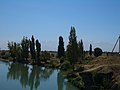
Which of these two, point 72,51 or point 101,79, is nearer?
point 101,79

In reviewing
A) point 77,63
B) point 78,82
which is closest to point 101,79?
point 78,82

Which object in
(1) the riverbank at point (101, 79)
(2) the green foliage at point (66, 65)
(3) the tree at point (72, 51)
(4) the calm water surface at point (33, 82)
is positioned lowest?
(4) the calm water surface at point (33, 82)

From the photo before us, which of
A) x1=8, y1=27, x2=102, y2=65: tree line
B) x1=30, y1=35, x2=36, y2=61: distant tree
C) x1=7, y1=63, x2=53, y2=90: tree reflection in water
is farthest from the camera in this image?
x1=30, y1=35, x2=36, y2=61: distant tree

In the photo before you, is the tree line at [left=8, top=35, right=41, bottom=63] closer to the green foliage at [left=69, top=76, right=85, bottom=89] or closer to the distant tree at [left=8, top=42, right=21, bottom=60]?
the distant tree at [left=8, top=42, right=21, bottom=60]

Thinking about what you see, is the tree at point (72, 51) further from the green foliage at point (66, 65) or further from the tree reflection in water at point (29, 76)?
the tree reflection in water at point (29, 76)

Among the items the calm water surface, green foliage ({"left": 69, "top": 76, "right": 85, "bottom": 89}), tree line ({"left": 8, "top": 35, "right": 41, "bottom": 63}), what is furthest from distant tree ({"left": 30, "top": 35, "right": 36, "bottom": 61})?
green foliage ({"left": 69, "top": 76, "right": 85, "bottom": 89})

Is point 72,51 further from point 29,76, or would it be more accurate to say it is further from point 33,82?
point 33,82

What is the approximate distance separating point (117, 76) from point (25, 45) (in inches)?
2779

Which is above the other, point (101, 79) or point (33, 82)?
point (101, 79)

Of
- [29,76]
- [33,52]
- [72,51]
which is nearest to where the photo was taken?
[29,76]

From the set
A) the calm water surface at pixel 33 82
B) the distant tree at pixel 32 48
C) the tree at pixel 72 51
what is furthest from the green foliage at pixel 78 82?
the distant tree at pixel 32 48

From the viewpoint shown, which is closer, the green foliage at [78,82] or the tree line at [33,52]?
the green foliage at [78,82]

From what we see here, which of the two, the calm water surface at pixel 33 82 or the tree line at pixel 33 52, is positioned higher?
the tree line at pixel 33 52

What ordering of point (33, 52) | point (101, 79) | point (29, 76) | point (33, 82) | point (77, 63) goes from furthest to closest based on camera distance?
point (33, 52)
point (77, 63)
point (29, 76)
point (33, 82)
point (101, 79)
